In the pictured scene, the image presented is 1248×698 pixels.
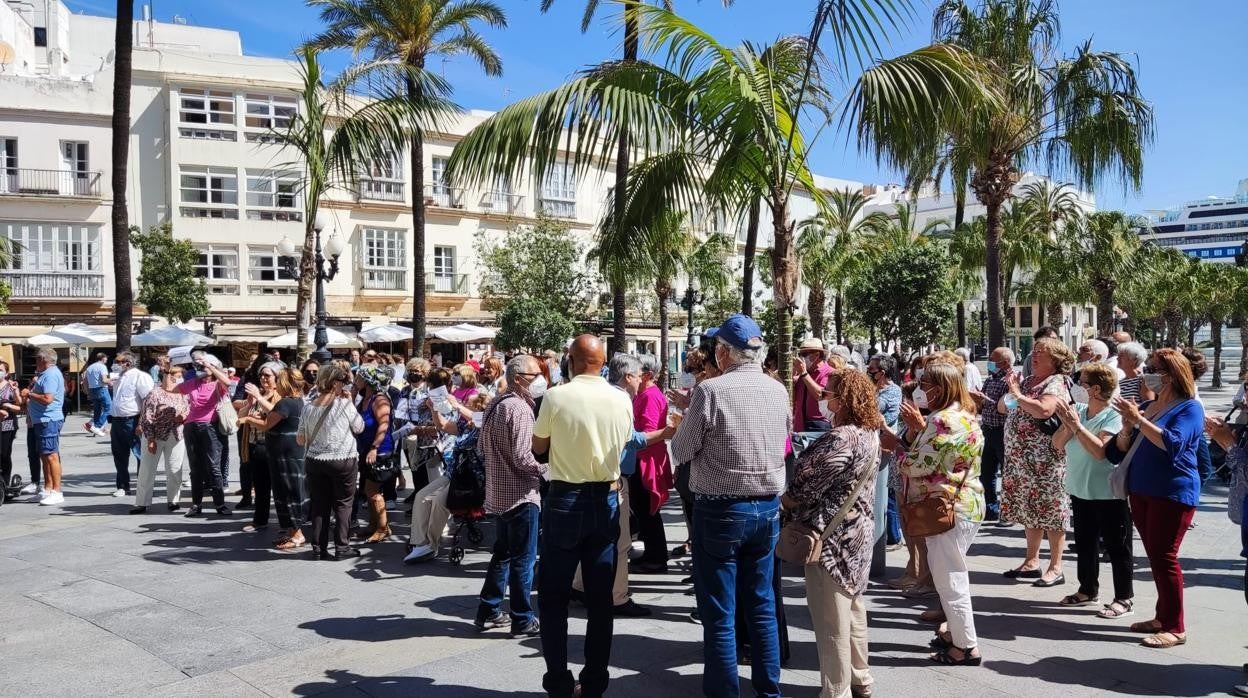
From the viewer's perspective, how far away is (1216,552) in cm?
758

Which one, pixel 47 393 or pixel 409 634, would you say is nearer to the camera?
pixel 409 634

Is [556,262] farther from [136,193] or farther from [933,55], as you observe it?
[933,55]

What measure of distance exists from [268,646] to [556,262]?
2707 centimetres

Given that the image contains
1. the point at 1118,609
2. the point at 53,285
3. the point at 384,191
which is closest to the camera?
the point at 1118,609

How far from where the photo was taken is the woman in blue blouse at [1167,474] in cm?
503

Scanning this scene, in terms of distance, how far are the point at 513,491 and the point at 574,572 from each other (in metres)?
0.99

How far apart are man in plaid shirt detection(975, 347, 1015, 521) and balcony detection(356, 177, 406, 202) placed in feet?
95.9

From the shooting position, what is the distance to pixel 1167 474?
510 cm

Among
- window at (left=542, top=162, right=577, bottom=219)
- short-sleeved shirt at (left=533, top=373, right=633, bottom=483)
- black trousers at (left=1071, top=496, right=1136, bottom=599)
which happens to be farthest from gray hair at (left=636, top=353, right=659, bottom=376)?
window at (left=542, top=162, right=577, bottom=219)

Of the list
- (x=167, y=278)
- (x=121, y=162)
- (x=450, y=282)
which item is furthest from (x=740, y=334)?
(x=450, y=282)

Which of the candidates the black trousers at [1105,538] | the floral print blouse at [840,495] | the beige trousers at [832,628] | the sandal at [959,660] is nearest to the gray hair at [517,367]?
the floral print blouse at [840,495]

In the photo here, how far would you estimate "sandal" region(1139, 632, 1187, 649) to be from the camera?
5.11 metres

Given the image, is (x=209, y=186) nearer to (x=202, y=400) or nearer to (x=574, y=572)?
(x=202, y=400)

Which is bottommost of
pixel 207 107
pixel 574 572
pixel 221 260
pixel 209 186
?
pixel 574 572
